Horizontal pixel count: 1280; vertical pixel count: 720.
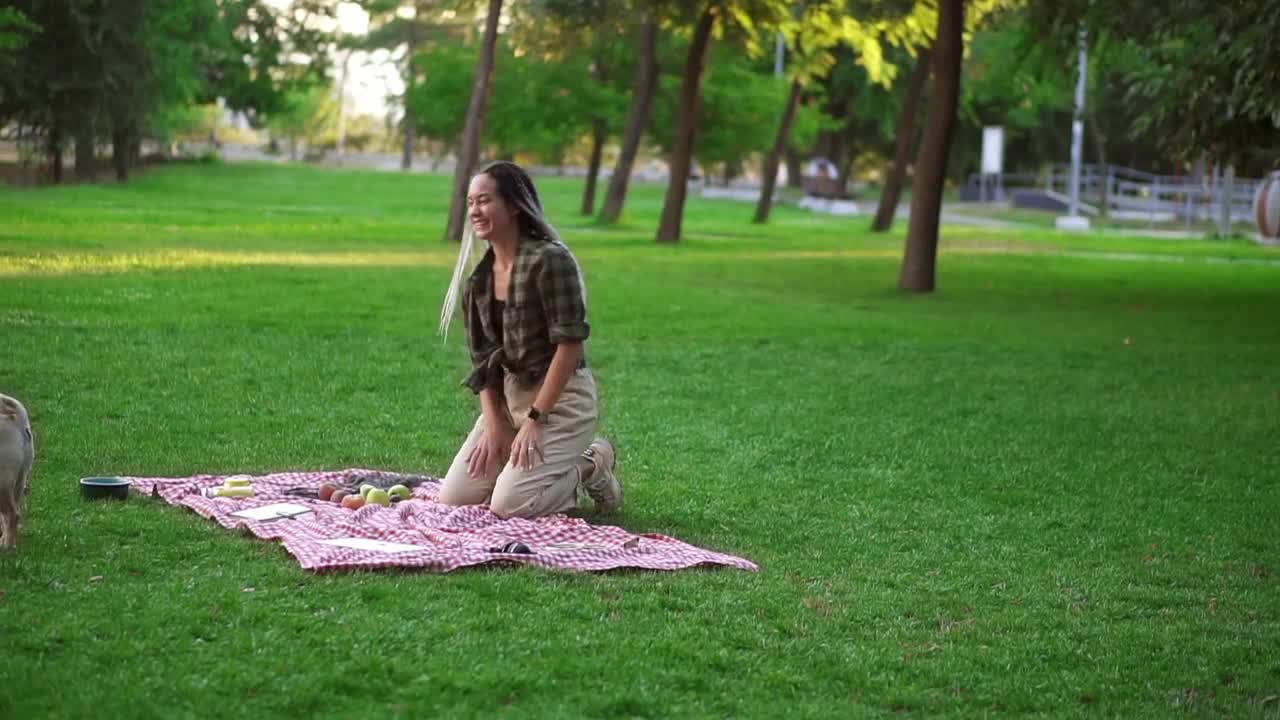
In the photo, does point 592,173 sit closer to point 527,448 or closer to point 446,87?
point 446,87

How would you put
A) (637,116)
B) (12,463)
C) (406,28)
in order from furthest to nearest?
(406,28)
(637,116)
(12,463)

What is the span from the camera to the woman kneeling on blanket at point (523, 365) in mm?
8641

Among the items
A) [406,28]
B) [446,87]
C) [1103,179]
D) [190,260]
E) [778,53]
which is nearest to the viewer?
[190,260]

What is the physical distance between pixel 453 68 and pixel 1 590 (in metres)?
41.2

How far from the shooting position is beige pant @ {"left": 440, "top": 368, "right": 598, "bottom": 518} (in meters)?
8.62

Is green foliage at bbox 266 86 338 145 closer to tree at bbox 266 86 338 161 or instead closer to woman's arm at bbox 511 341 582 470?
tree at bbox 266 86 338 161

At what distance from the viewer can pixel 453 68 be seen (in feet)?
155

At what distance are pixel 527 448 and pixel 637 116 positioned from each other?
1280 inches

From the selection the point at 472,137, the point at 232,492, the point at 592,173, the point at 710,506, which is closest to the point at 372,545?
the point at 232,492

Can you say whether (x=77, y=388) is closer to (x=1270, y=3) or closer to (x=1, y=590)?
(x=1, y=590)

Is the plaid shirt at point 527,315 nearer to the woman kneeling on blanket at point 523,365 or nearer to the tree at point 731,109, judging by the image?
the woman kneeling on blanket at point 523,365

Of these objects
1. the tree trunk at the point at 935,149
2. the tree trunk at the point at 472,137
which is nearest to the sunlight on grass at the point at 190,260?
the tree trunk at the point at 472,137

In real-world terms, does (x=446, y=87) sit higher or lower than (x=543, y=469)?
higher

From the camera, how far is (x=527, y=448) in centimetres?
860
